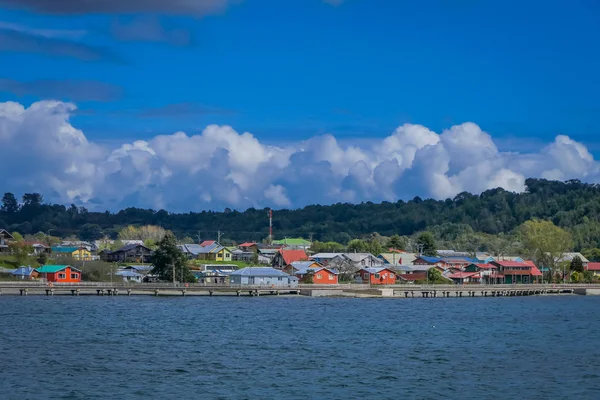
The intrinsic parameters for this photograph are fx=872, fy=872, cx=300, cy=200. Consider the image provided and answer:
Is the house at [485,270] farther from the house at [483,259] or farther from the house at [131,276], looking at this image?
the house at [131,276]

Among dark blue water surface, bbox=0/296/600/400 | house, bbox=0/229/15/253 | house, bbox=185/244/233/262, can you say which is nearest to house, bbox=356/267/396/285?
dark blue water surface, bbox=0/296/600/400

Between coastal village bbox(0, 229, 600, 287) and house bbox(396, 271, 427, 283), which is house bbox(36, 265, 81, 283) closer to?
coastal village bbox(0, 229, 600, 287)

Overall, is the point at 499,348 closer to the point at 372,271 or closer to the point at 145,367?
the point at 145,367

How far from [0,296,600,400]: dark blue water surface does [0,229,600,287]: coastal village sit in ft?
76.3

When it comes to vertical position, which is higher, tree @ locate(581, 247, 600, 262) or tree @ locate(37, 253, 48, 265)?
tree @ locate(581, 247, 600, 262)

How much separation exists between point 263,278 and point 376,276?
1718 centimetres

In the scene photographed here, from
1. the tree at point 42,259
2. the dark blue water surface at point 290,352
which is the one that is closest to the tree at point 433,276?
the dark blue water surface at point 290,352

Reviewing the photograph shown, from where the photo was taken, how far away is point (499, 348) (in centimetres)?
4875

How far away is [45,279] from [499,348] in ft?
209

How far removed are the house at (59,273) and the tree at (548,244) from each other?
69523mm

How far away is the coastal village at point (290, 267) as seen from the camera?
10100 cm

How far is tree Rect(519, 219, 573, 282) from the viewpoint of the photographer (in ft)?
431

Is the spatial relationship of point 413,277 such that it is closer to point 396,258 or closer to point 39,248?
point 396,258

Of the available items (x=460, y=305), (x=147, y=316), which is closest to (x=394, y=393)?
(x=147, y=316)
